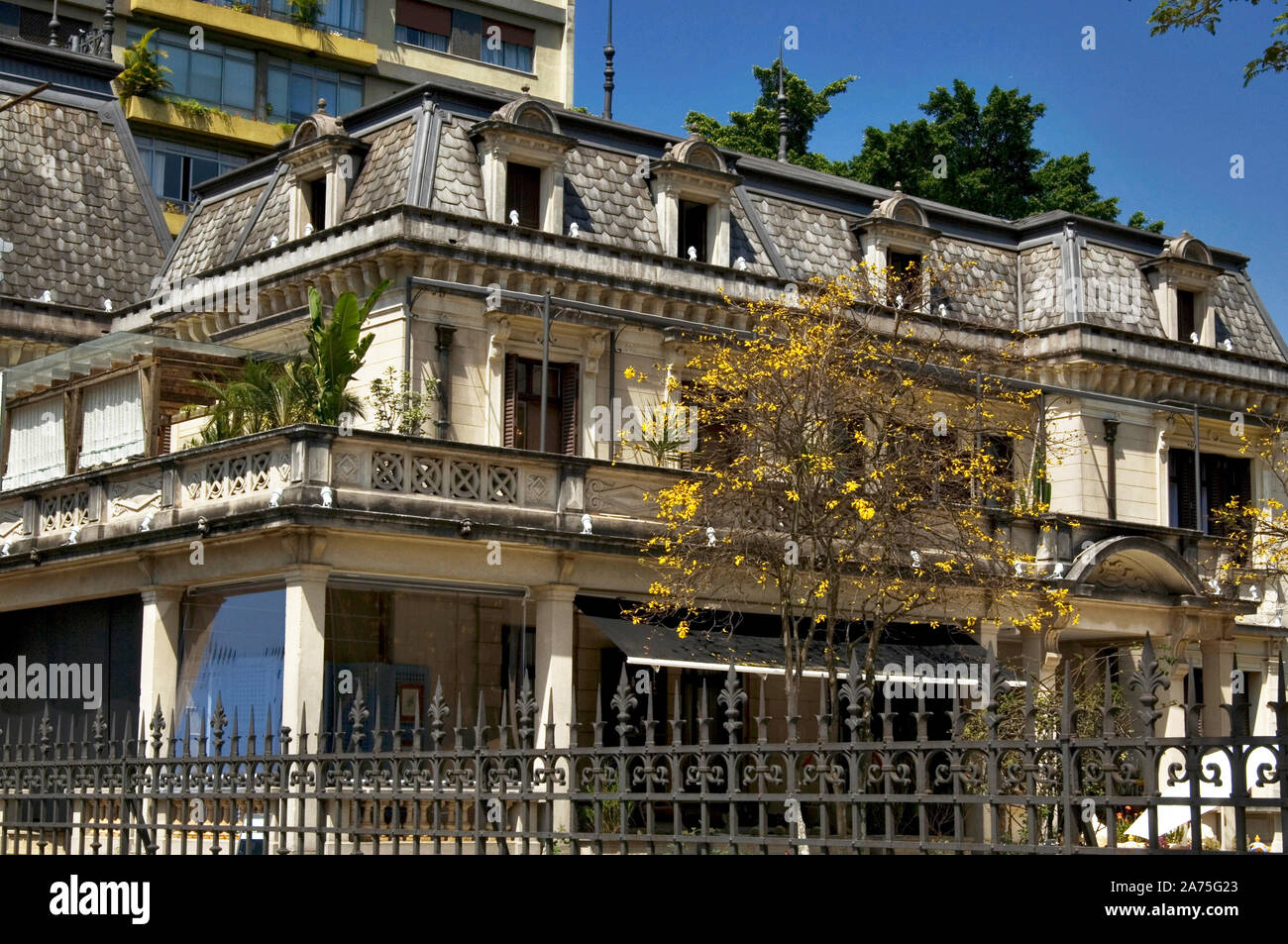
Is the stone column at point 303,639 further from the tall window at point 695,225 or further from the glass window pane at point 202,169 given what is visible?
the glass window pane at point 202,169

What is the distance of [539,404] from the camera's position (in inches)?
1140

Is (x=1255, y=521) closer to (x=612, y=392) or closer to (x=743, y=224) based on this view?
(x=743, y=224)

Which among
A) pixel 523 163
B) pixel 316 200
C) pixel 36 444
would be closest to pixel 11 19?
pixel 316 200

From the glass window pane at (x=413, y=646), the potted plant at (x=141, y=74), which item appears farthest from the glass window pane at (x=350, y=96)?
the glass window pane at (x=413, y=646)

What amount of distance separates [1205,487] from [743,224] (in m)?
→ 11.1

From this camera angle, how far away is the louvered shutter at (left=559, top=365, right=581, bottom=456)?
28.7 m

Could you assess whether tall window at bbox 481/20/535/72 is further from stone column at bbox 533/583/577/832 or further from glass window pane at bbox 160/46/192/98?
stone column at bbox 533/583/577/832

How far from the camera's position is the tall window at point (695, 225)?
30.7m

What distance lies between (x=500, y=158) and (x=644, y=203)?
304 centimetres

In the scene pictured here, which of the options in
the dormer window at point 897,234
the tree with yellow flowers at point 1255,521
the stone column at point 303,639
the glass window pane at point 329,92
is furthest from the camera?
the glass window pane at point 329,92

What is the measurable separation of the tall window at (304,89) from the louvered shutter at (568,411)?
83.9ft
